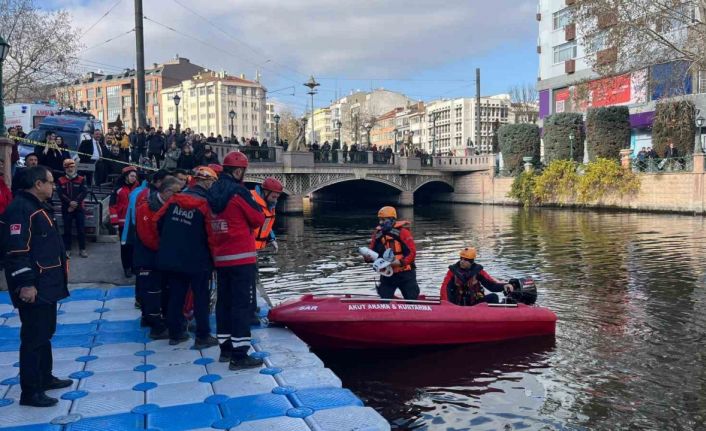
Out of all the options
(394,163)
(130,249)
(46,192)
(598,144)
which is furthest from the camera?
(394,163)

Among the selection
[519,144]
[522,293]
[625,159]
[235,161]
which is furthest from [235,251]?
[519,144]

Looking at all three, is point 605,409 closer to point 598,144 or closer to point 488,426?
point 488,426

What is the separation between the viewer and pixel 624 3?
22.0m

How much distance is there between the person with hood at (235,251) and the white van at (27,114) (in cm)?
2346

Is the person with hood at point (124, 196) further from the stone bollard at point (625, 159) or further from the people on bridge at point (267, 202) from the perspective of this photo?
the stone bollard at point (625, 159)

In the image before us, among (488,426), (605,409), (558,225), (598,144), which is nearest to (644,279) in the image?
(605,409)

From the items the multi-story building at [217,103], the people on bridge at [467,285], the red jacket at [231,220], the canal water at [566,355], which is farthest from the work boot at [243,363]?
the multi-story building at [217,103]

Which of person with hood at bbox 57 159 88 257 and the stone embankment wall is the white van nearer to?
person with hood at bbox 57 159 88 257

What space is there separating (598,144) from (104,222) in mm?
35075

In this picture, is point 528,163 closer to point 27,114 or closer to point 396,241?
point 27,114

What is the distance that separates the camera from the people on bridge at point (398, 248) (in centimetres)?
955

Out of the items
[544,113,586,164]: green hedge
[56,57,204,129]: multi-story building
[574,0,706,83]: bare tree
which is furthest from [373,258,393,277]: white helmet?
[56,57,204,129]: multi-story building

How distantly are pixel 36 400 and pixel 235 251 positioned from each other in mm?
2161

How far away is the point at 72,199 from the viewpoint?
38.7ft
